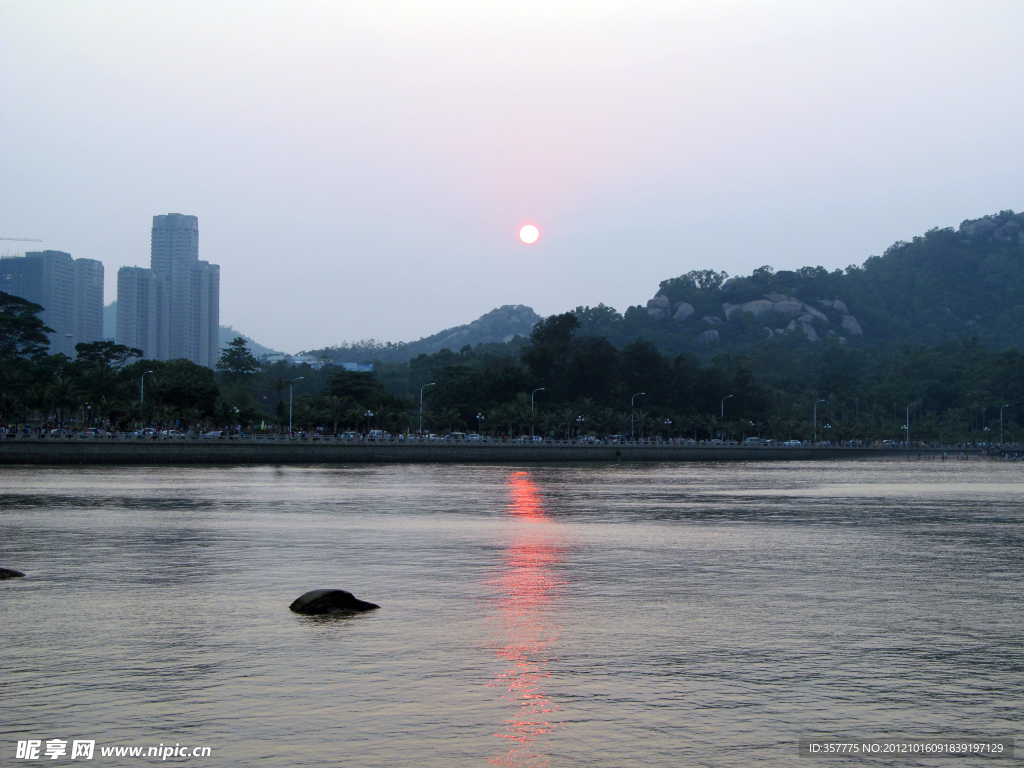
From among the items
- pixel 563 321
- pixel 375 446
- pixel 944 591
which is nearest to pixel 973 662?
pixel 944 591

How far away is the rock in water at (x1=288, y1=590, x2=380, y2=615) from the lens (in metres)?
20.8

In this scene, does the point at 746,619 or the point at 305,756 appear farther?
the point at 746,619

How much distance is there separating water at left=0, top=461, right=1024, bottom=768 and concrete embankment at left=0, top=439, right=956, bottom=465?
6891 centimetres

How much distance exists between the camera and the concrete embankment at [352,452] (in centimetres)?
10519

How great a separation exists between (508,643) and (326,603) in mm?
4316

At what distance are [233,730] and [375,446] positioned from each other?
121 meters

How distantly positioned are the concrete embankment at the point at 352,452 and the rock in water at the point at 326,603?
90.4m

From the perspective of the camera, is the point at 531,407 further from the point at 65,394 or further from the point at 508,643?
the point at 508,643

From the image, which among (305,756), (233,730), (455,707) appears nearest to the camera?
(305,756)

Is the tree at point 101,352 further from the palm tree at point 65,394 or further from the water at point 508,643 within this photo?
the water at point 508,643

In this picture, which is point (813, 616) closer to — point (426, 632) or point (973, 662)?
point (973, 662)

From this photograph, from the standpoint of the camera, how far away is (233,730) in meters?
13.0

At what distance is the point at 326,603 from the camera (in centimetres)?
2088

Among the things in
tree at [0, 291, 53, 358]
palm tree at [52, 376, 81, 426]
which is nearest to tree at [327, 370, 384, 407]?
tree at [0, 291, 53, 358]
